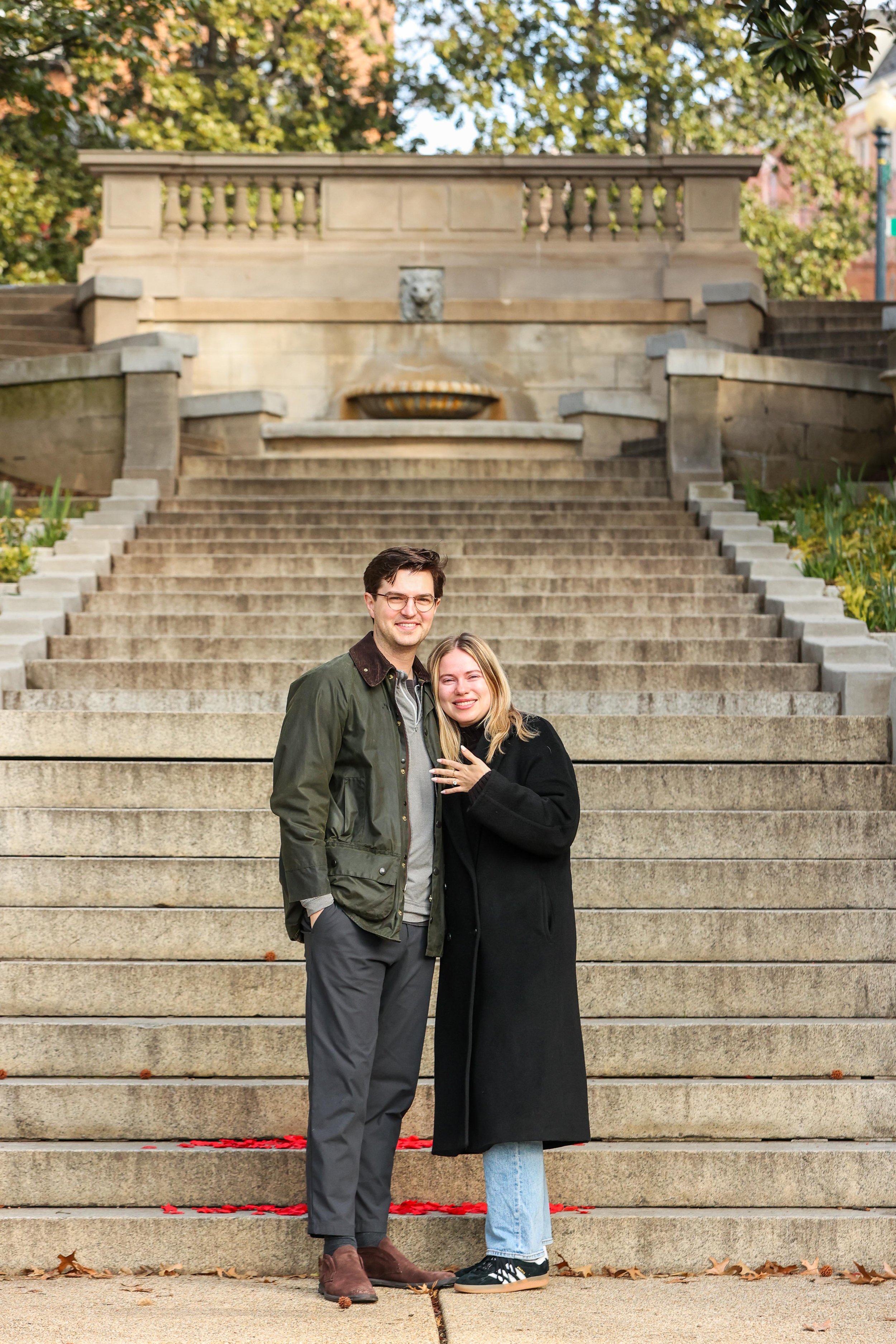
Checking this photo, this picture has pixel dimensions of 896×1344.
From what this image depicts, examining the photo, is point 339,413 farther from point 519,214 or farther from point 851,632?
point 851,632

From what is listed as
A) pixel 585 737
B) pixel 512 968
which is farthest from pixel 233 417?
pixel 512 968

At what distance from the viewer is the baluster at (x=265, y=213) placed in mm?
17141

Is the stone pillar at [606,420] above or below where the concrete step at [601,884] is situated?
above

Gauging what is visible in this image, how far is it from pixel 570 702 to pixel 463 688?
11.5ft

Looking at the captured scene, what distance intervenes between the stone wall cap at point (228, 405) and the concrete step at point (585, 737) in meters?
6.68

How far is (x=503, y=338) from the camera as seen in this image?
16984mm

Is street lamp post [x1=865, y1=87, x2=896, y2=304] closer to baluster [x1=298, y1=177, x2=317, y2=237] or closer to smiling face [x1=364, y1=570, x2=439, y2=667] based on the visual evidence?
baluster [x1=298, y1=177, x2=317, y2=237]

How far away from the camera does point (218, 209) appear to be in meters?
17.1

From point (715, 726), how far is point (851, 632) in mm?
1536

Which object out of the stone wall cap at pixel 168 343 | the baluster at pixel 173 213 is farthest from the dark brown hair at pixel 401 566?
the baluster at pixel 173 213

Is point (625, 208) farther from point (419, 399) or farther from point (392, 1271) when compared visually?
point (392, 1271)

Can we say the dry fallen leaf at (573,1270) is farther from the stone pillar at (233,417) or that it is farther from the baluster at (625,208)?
the baluster at (625,208)

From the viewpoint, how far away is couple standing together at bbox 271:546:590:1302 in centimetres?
398

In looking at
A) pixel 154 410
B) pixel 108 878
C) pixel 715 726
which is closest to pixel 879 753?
pixel 715 726
